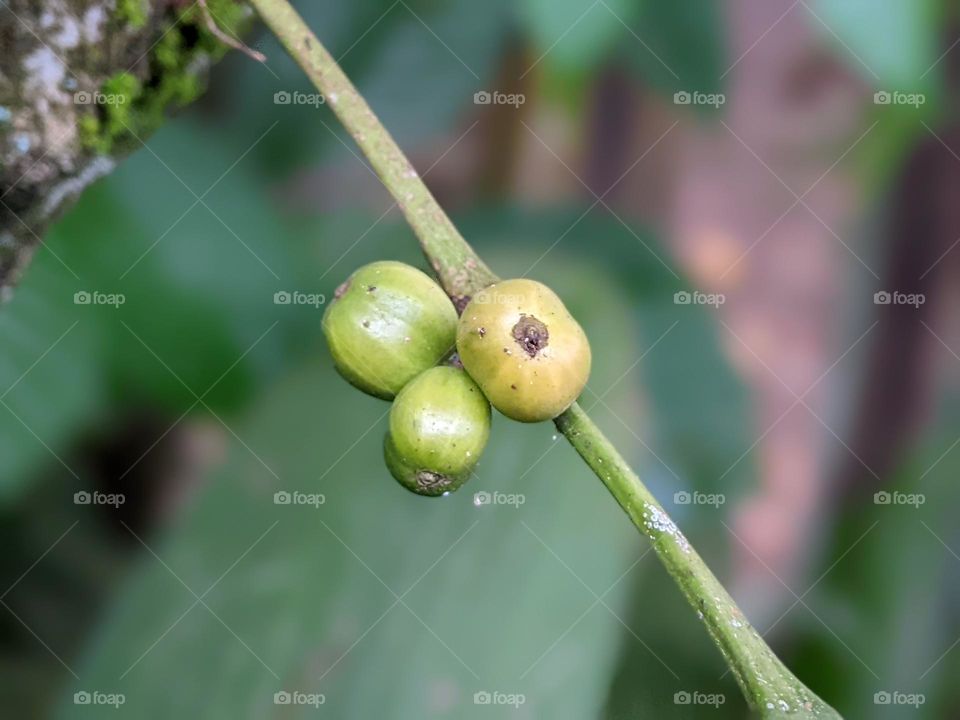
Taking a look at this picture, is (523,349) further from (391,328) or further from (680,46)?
(680,46)

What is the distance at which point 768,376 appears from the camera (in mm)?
1217

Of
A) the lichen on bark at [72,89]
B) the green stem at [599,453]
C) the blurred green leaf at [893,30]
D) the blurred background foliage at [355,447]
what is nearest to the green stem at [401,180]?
the green stem at [599,453]

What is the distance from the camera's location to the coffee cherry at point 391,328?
576 mm

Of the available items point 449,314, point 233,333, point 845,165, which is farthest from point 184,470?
point 845,165

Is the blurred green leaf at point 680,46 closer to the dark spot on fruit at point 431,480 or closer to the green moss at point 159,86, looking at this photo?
the green moss at point 159,86

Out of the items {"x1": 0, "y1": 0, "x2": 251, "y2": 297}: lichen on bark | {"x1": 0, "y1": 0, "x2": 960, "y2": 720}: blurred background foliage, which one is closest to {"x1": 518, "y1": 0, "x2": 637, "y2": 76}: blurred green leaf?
{"x1": 0, "y1": 0, "x2": 960, "y2": 720}: blurred background foliage

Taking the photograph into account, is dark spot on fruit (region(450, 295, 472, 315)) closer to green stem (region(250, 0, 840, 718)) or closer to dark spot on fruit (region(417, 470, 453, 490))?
green stem (region(250, 0, 840, 718))

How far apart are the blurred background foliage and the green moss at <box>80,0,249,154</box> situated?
0.18 meters

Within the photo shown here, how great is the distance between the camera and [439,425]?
0.54 meters

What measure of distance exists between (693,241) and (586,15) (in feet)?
1.39

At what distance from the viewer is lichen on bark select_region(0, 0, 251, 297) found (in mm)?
641

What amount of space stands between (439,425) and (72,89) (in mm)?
421

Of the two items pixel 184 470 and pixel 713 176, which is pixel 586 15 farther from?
pixel 184 470

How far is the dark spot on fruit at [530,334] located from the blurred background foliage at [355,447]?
0.44m
